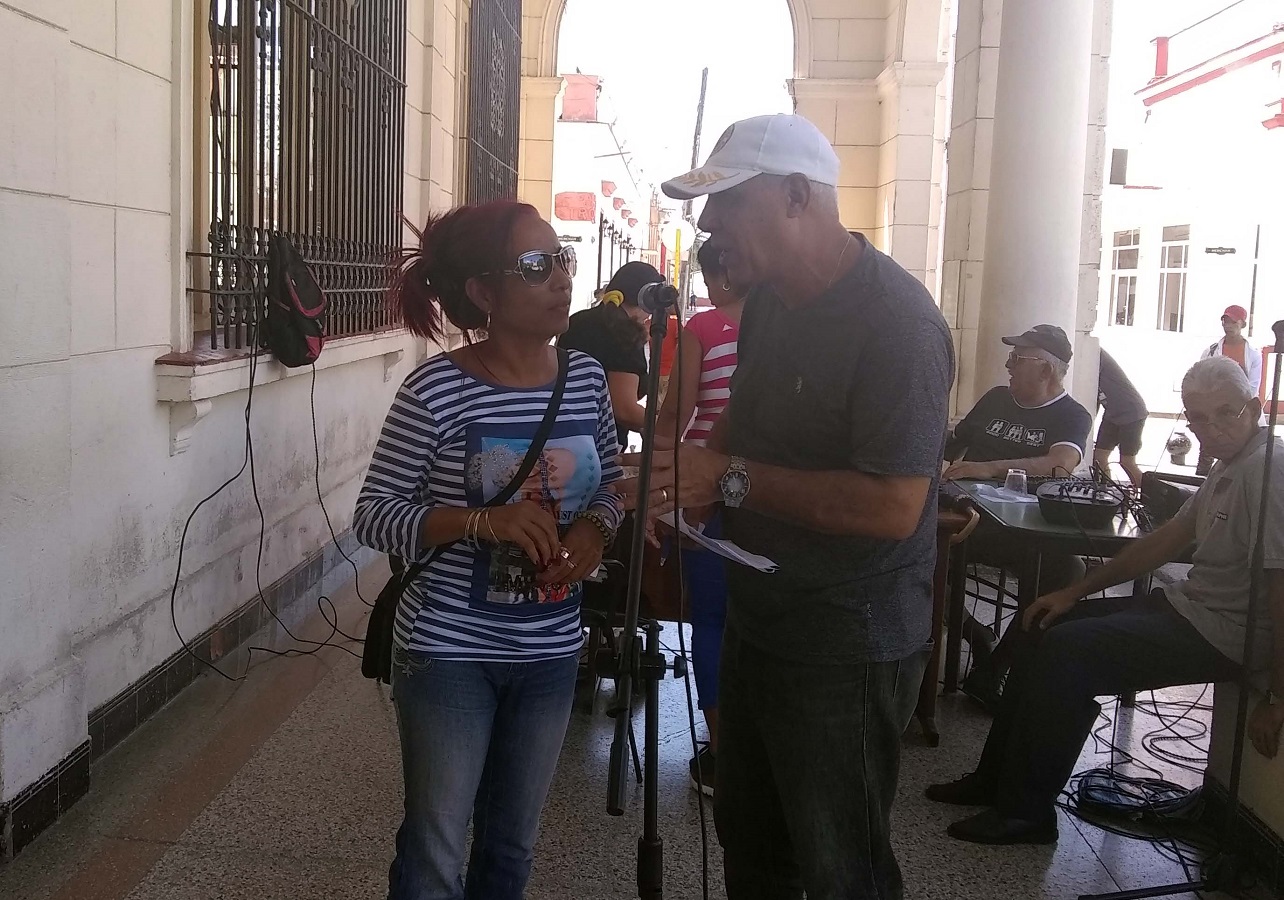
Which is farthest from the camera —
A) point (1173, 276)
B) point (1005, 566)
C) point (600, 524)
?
point (1173, 276)

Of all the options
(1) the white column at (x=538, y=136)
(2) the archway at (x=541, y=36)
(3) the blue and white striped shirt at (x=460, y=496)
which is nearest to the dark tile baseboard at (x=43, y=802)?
(3) the blue and white striped shirt at (x=460, y=496)

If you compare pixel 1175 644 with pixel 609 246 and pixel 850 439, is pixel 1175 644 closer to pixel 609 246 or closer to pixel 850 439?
pixel 850 439

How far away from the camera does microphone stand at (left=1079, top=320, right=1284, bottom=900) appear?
10.3 feet

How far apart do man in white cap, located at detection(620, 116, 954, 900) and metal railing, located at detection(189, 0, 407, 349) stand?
290cm

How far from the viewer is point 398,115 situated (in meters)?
7.12

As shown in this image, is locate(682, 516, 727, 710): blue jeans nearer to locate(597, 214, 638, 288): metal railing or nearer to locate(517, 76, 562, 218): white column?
locate(597, 214, 638, 288): metal railing

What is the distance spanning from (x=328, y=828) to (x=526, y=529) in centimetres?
186

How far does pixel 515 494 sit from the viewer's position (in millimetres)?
2082

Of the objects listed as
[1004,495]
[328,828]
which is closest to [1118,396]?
[1004,495]

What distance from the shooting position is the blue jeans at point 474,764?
2014 mm

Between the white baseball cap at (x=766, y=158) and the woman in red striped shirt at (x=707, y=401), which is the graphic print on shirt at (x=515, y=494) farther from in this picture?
the woman in red striped shirt at (x=707, y=401)

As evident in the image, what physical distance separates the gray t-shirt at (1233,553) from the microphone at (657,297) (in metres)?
2.25

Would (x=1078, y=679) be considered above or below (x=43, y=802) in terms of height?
above

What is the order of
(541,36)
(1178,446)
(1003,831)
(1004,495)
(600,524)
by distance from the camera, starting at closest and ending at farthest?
(600,524), (1003,831), (1004,495), (1178,446), (541,36)
